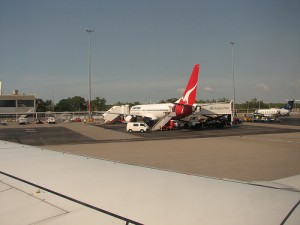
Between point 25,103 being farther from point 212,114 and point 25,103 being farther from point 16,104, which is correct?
point 212,114

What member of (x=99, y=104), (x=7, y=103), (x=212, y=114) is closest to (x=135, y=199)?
(x=212, y=114)

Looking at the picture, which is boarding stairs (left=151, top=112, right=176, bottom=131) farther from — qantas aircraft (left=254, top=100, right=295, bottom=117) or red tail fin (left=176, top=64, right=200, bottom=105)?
qantas aircraft (left=254, top=100, right=295, bottom=117)

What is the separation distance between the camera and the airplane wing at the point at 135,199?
224 cm

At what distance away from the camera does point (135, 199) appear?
268 centimetres

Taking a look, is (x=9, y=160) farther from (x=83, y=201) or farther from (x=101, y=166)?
(x=83, y=201)

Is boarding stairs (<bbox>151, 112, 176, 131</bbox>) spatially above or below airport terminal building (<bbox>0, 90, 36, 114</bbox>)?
below

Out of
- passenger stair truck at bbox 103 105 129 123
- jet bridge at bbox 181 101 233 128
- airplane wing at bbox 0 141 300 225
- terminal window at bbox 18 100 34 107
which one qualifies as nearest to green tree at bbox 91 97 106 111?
terminal window at bbox 18 100 34 107

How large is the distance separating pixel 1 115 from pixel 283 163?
83846 mm

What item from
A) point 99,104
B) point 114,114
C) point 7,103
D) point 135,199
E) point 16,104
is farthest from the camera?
point 99,104

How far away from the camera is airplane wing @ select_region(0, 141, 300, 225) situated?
7.34 feet

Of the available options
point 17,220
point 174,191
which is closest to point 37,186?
point 17,220

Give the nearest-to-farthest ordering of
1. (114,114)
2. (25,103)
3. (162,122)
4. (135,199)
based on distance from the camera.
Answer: (135,199), (162,122), (114,114), (25,103)

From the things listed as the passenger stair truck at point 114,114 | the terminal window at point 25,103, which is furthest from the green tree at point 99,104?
the passenger stair truck at point 114,114

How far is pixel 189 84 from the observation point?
39.0 metres
